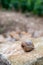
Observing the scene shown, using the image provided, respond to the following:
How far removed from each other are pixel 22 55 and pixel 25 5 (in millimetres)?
3668

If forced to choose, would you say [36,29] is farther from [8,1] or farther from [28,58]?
[28,58]

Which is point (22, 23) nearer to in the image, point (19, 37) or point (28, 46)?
point (19, 37)

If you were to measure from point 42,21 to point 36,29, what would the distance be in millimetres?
461

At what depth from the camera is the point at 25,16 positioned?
5.82m

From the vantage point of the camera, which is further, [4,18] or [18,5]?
[18,5]

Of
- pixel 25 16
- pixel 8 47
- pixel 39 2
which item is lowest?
pixel 25 16

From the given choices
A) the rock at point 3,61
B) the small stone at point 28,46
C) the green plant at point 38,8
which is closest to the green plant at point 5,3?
the green plant at point 38,8

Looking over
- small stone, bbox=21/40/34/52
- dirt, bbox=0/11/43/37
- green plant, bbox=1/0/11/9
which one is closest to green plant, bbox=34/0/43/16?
dirt, bbox=0/11/43/37

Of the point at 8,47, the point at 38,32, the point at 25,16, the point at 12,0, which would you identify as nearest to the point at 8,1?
the point at 12,0

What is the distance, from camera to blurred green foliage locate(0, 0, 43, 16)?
566cm

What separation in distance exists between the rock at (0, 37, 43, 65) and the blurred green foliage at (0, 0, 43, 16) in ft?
9.07

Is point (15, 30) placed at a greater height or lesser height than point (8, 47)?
lesser

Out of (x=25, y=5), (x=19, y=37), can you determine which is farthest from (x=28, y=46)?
(x=25, y=5)

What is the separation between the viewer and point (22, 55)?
2660mm
